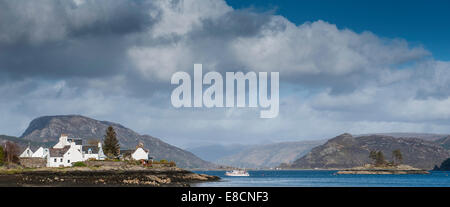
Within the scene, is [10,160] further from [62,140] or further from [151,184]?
[151,184]

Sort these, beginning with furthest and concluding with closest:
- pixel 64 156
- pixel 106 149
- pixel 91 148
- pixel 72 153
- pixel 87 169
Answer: pixel 106 149 → pixel 91 148 → pixel 72 153 → pixel 64 156 → pixel 87 169

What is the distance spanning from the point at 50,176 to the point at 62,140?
54981 mm

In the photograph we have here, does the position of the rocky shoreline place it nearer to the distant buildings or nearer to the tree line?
the distant buildings

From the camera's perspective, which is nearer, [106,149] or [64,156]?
[64,156]

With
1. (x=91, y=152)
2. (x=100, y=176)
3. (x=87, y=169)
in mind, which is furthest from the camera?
(x=91, y=152)

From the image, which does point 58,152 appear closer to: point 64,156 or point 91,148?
point 64,156

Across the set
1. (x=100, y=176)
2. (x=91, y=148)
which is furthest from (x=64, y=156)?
(x=100, y=176)

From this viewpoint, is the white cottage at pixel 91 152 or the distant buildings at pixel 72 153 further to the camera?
the white cottage at pixel 91 152

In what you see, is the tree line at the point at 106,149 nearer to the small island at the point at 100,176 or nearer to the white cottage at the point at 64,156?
the white cottage at the point at 64,156

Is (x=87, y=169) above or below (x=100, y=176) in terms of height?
above

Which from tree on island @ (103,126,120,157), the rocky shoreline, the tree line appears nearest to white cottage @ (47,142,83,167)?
the tree line

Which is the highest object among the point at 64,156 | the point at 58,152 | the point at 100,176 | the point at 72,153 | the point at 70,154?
the point at 58,152

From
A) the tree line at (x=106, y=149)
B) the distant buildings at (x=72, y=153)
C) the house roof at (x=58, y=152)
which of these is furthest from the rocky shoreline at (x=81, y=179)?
the tree line at (x=106, y=149)
